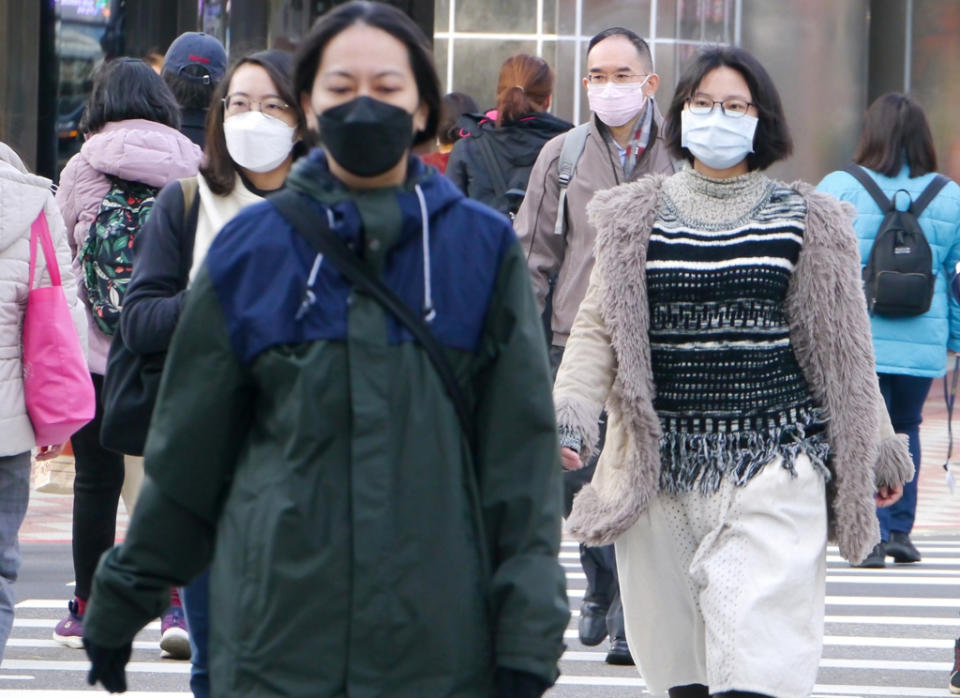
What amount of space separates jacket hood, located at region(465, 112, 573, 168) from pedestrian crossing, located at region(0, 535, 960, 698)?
1.96 m

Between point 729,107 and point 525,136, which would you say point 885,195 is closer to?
point 525,136

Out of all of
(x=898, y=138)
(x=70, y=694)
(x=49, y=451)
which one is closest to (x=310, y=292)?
(x=49, y=451)

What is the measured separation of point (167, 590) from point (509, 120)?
553 cm

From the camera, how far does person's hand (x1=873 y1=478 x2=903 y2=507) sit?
4.78 metres

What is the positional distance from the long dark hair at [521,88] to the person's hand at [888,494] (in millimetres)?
3824

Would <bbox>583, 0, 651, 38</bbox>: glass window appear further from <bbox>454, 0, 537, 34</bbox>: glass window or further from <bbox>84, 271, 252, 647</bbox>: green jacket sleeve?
<bbox>84, 271, 252, 647</bbox>: green jacket sleeve

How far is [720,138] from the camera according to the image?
188 inches

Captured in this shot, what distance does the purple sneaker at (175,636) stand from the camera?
6793 millimetres

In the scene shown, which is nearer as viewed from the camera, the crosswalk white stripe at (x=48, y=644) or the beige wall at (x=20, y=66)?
the crosswalk white stripe at (x=48, y=644)

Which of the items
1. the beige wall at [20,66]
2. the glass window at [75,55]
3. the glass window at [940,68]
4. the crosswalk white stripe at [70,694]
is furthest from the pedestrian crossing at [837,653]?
the glass window at [940,68]

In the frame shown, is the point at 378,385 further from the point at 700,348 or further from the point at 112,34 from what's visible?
the point at 112,34

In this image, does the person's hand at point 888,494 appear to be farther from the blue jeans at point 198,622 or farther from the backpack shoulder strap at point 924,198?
the backpack shoulder strap at point 924,198

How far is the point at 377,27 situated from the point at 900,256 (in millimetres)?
6073

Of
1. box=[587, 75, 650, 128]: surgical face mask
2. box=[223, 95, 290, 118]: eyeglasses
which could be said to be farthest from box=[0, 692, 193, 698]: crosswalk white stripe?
box=[587, 75, 650, 128]: surgical face mask
